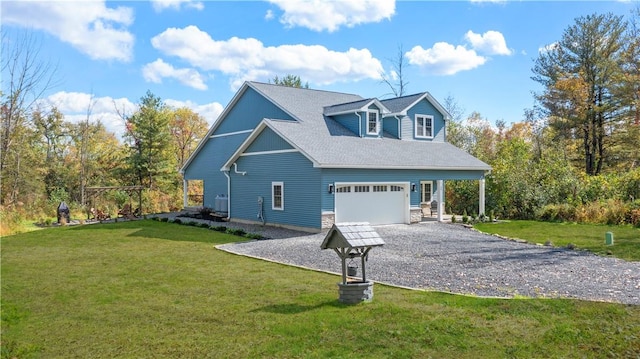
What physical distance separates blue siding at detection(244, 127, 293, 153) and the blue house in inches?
1.7

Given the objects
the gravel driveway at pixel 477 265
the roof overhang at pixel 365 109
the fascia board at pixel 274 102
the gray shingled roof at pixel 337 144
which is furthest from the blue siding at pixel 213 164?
the gravel driveway at pixel 477 265

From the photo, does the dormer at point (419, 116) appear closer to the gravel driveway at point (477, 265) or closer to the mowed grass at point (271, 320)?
the gravel driveway at point (477, 265)

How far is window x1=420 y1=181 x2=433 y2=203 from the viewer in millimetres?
25250

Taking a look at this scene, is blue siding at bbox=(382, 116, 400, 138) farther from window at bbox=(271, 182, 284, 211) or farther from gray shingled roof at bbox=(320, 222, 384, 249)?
gray shingled roof at bbox=(320, 222, 384, 249)

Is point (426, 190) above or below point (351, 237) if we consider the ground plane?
above

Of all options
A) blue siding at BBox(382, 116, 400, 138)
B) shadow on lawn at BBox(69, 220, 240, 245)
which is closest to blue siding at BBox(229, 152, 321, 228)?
shadow on lawn at BBox(69, 220, 240, 245)

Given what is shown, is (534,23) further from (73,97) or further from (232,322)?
(73,97)

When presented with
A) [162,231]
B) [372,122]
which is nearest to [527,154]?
[372,122]

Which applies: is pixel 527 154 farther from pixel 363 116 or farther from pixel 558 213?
pixel 363 116

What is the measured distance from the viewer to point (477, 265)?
11.4 metres

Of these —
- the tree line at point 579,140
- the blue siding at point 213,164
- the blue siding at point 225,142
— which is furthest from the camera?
the blue siding at point 213,164

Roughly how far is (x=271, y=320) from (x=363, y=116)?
16.5 m

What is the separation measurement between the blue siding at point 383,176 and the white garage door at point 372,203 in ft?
1.03

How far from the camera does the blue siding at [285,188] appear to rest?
18.2m
